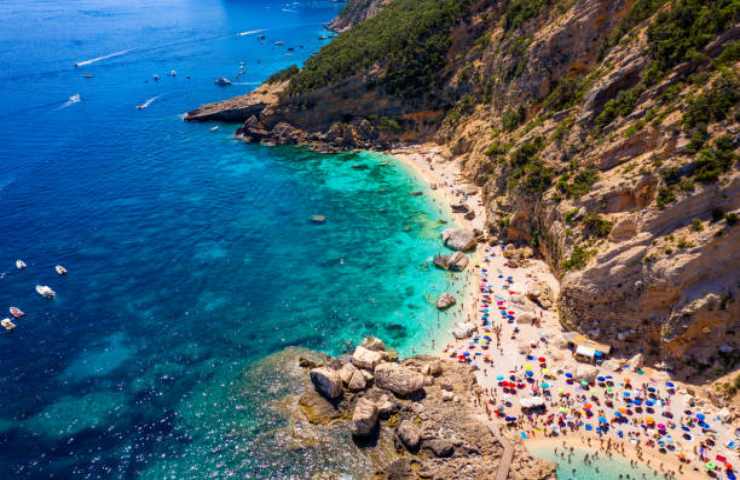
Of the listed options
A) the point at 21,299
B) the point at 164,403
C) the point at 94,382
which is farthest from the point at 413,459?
the point at 21,299

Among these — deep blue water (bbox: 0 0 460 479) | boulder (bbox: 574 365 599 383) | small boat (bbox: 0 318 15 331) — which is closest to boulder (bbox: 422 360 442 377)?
deep blue water (bbox: 0 0 460 479)

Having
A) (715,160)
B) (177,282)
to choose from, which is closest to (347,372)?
(177,282)

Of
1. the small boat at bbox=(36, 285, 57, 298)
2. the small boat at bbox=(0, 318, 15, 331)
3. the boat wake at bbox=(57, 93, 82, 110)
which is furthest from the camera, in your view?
the boat wake at bbox=(57, 93, 82, 110)

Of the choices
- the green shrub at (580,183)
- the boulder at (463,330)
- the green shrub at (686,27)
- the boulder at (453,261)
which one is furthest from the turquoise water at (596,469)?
the green shrub at (686,27)

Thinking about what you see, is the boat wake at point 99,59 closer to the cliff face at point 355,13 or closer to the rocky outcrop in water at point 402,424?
the cliff face at point 355,13

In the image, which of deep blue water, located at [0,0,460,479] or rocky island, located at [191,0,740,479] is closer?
rocky island, located at [191,0,740,479]

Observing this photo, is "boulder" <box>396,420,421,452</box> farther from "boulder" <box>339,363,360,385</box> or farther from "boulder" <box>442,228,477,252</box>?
"boulder" <box>442,228,477,252</box>
